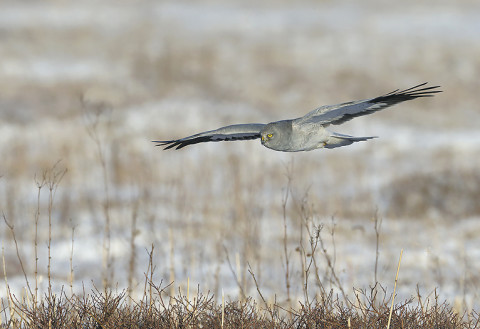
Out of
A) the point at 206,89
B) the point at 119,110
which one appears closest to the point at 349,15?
the point at 206,89

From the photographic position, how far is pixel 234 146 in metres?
14.7

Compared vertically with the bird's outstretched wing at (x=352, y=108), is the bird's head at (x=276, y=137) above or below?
below

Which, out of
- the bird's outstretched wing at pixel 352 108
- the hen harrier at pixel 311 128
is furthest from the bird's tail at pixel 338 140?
the bird's outstretched wing at pixel 352 108

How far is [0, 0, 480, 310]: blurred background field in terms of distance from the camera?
25.3 ft

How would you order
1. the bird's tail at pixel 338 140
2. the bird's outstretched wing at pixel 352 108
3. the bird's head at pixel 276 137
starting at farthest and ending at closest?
1. the bird's tail at pixel 338 140
2. the bird's head at pixel 276 137
3. the bird's outstretched wing at pixel 352 108

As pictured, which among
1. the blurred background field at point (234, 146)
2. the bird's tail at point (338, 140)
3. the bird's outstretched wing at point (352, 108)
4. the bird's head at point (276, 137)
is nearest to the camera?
the bird's outstretched wing at point (352, 108)

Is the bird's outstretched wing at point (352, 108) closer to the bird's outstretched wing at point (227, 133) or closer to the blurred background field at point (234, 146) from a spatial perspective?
the bird's outstretched wing at point (227, 133)

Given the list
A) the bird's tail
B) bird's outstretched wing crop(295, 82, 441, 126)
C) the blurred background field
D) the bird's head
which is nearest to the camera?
bird's outstretched wing crop(295, 82, 441, 126)

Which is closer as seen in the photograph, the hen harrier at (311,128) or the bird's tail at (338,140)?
the hen harrier at (311,128)

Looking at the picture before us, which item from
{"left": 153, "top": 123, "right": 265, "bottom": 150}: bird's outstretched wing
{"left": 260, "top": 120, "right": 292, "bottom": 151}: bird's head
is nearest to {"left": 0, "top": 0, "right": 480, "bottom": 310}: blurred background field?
{"left": 260, "top": 120, "right": 292, "bottom": 151}: bird's head

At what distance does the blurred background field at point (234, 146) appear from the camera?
7.71 metres

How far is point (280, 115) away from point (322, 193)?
713 cm

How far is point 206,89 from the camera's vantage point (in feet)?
67.1

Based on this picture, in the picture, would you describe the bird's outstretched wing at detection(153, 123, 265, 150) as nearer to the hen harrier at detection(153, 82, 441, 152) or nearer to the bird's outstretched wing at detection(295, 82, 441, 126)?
the hen harrier at detection(153, 82, 441, 152)
